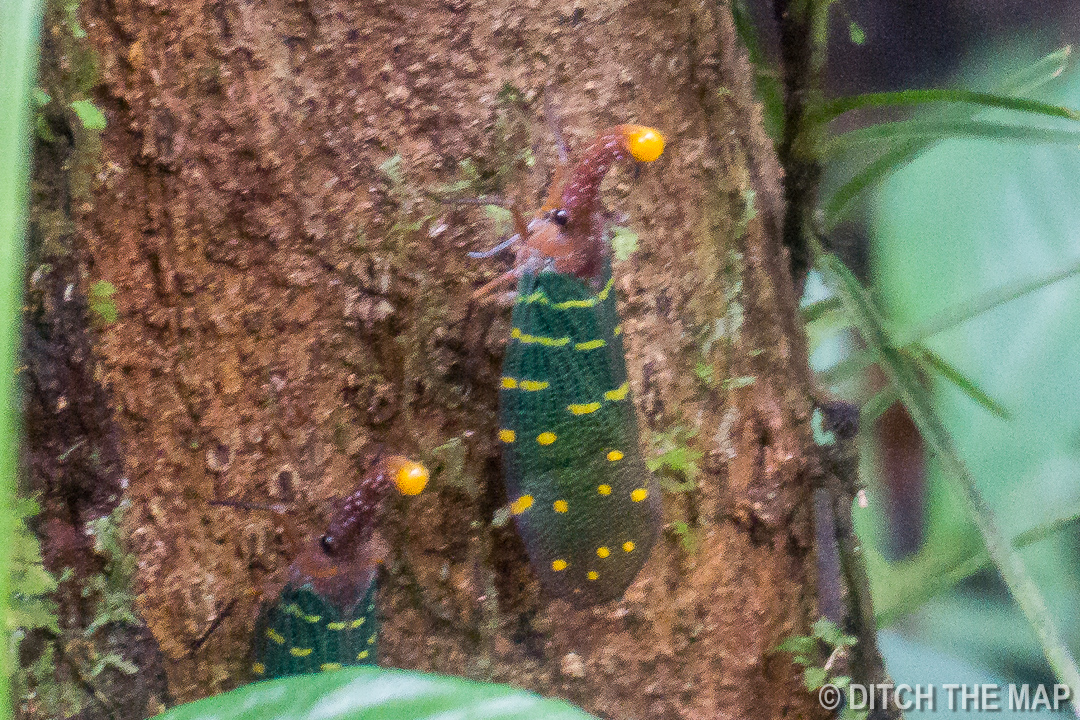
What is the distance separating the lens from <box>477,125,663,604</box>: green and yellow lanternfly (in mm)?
1248

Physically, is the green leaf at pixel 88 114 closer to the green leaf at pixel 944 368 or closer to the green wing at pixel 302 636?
the green wing at pixel 302 636

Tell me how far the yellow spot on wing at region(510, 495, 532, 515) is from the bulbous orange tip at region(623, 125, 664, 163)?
22.6 inches

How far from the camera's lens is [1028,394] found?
192 centimetres

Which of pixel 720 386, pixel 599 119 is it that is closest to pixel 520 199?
pixel 599 119

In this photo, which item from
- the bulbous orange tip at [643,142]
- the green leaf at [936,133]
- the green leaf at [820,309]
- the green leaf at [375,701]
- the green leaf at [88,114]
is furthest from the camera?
the green leaf at [820,309]

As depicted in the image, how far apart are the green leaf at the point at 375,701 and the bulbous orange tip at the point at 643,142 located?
0.88 meters

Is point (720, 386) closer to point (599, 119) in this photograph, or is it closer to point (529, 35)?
point (599, 119)

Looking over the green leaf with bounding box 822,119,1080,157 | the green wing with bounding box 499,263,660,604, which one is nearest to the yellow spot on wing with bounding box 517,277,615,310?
the green wing with bounding box 499,263,660,604

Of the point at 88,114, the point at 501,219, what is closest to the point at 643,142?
the point at 501,219

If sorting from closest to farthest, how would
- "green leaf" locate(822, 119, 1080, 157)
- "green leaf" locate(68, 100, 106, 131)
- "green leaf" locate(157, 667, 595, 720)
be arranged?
"green leaf" locate(157, 667, 595, 720) → "green leaf" locate(68, 100, 106, 131) → "green leaf" locate(822, 119, 1080, 157)

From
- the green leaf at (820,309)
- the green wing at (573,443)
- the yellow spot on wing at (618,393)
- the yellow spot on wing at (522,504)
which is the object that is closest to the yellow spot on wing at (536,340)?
the green wing at (573,443)

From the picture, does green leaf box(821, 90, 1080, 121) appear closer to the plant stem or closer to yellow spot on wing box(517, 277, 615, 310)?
yellow spot on wing box(517, 277, 615, 310)

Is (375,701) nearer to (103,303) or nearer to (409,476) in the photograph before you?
(409,476)

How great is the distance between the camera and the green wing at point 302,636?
1226mm
